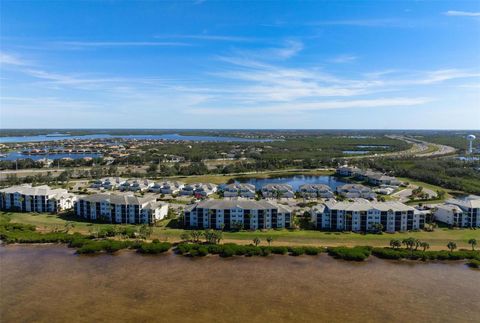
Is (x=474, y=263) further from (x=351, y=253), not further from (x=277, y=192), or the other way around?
(x=277, y=192)

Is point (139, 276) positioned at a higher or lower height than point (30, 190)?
lower

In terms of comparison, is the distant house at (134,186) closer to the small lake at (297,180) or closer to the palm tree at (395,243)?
the small lake at (297,180)

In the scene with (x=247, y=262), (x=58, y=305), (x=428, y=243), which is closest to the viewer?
(x=58, y=305)

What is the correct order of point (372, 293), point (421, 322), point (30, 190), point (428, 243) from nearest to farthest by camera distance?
point (421, 322) → point (372, 293) → point (428, 243) → point (30, 190)

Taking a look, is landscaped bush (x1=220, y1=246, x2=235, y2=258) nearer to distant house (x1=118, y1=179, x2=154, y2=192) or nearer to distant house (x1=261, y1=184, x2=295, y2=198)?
distant house (x1=261, y1=184, x2=295, y2=198)

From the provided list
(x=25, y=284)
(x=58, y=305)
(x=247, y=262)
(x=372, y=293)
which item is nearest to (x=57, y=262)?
(x=25, y=284)

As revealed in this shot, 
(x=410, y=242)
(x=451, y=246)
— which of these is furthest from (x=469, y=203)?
(x=410, y=242)

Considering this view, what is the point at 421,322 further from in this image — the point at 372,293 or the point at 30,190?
the point at 30,190
